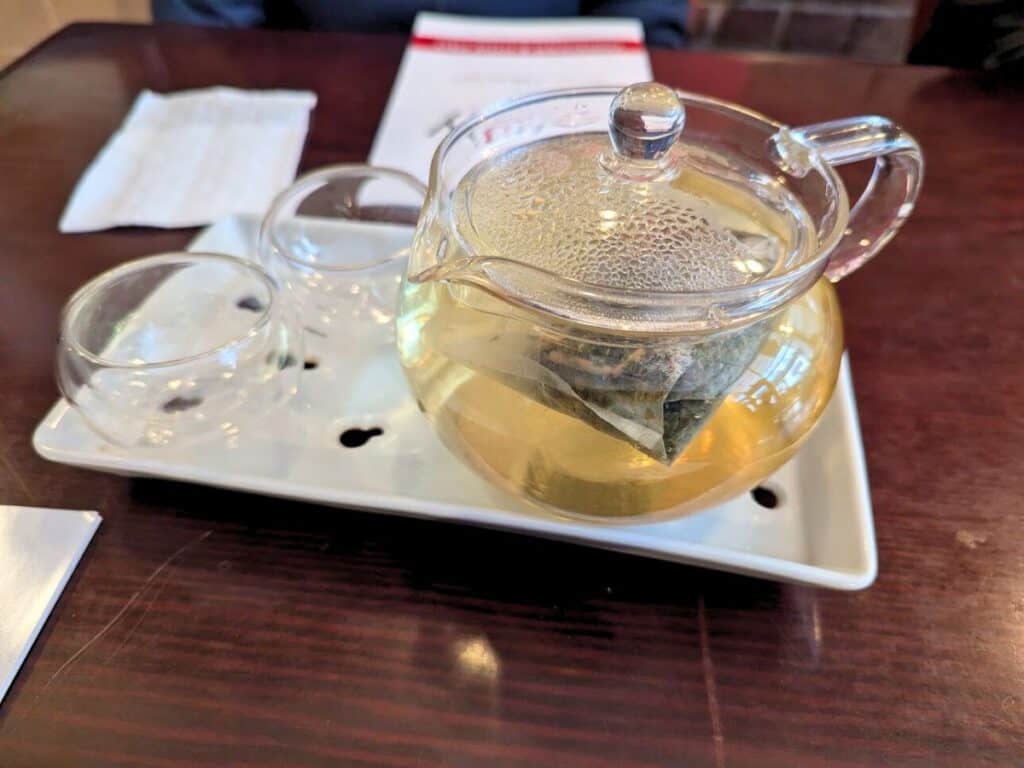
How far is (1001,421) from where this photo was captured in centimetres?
46

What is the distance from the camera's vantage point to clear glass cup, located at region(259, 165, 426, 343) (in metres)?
0.50

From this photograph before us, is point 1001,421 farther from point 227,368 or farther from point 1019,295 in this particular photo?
point 227,368

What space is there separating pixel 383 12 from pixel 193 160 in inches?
18.0

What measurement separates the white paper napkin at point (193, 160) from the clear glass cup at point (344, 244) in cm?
8

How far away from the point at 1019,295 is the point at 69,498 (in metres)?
0.65

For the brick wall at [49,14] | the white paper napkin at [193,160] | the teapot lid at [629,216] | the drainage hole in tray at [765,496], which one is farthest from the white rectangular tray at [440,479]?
the brick wall at [49,14]

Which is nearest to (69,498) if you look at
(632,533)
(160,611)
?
(160,611)

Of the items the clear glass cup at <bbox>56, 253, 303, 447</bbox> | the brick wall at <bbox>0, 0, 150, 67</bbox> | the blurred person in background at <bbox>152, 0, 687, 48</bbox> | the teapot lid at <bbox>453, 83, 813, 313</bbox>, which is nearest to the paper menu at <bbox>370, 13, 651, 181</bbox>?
the blurred person in background at <bbox>152, 0, 687, 48</bbox>

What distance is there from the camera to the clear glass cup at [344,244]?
0.50 meters

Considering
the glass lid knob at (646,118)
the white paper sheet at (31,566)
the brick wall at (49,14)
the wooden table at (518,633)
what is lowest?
the brick wall at (49,14)

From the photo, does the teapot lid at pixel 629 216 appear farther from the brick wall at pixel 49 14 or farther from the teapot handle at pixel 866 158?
the brick wall at pixel 49 14

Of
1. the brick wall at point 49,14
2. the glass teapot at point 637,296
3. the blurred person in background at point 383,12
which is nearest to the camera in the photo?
the glass teapot at point 637,296

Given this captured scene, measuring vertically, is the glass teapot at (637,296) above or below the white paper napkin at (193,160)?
above

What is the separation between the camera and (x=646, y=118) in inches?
12.8
